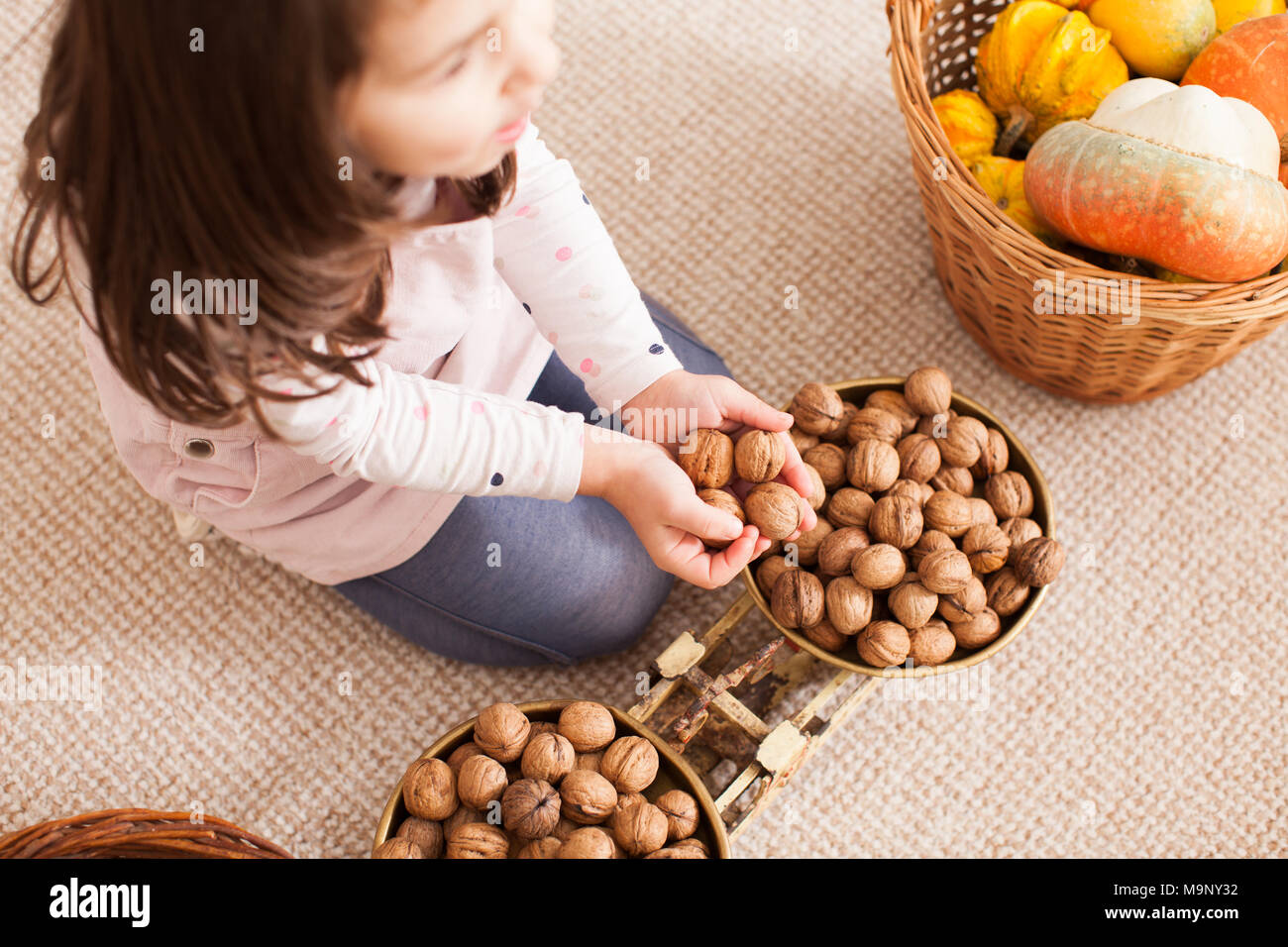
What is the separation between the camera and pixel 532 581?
2.81ft

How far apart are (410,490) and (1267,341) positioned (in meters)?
0.92

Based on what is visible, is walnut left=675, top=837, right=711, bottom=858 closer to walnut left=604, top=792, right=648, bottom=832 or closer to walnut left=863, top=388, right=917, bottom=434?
walnut left=604, top=792, right=648, bottom=832

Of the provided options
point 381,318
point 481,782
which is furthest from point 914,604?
point 381,318

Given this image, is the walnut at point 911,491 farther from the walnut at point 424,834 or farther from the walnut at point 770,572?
the walnut at point 424,834

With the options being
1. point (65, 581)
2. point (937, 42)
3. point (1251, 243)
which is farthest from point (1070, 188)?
point (65, 581)

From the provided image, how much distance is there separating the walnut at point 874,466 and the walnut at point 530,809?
14.4 inches

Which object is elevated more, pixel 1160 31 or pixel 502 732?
pixel 1160 31

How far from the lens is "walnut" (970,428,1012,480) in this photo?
35.0 inches

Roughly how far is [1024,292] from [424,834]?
2.16 feet

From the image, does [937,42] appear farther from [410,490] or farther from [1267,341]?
[410,490]

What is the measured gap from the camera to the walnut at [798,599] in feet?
2.68

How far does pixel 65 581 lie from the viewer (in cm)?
102

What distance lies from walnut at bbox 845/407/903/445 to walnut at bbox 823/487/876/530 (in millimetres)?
51

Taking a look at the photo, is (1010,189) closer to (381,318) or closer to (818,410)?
(818,410)
